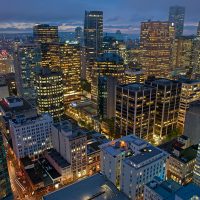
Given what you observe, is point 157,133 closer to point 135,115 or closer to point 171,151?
point 135,115

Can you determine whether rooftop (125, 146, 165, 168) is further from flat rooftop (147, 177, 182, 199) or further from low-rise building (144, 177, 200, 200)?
flat rooftop (147, 177, 182, 199)

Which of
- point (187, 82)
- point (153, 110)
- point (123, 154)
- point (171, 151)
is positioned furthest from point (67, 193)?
point (187, 82)

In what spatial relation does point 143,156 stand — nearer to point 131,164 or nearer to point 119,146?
point 131,164

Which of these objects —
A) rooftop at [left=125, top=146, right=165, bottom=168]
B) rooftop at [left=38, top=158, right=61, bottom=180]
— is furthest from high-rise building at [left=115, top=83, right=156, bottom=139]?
rooftop at [left=38, top=158, right=61, bottom=180]

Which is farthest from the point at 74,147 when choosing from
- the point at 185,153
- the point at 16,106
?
the point at 16,106

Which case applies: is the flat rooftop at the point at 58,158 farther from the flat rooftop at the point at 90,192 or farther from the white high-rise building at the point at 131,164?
the flat rooftop at the point at 90,192

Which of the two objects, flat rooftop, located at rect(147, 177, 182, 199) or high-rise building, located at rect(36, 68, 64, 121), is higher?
high-rise building, located at rect(36, 68, 64, 121)
